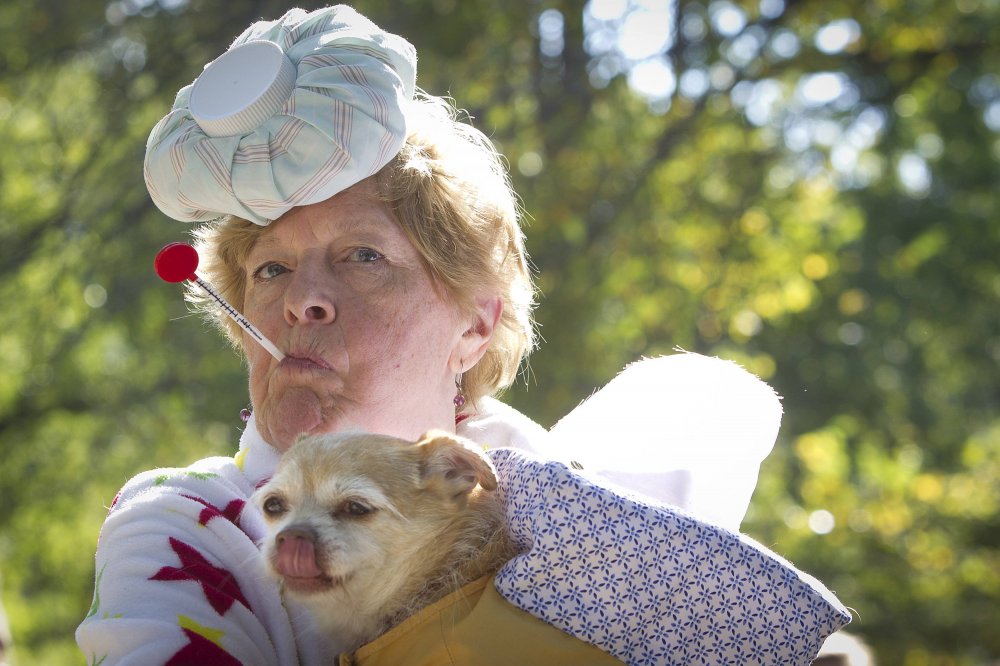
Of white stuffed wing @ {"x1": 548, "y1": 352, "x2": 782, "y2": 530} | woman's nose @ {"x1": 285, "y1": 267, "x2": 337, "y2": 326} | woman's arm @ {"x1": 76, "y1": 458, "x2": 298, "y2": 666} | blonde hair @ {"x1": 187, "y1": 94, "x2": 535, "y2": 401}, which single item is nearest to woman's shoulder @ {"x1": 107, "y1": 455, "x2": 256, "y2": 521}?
woman's arm @ {"x1": 76, "y1": 458, "x2": 298, "y2": 666}

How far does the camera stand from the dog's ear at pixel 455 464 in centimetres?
199

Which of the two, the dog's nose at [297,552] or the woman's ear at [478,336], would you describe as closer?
the dog's nose at [297,552]

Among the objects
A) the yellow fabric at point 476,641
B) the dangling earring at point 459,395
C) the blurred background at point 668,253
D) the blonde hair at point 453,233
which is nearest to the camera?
the yellow fabric at point 476,641

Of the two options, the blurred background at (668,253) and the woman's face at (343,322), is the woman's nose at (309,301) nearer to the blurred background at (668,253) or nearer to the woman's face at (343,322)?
the woman's face at (343,322)

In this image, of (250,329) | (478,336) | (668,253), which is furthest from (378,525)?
(668,253)

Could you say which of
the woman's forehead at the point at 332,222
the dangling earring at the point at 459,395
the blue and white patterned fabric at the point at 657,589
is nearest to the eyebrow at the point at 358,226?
the woman's forehead at the point at 332,222

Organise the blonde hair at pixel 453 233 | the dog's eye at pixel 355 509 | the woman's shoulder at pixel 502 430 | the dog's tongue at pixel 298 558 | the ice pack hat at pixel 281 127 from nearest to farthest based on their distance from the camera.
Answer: the dog's tongue at pixel 298 558, the dog's eye at pixel 355 509, the ice pack hat at pixel 281 127, the blonde hair at pixel 453 233, the woman's shoulder at pixel 502 430

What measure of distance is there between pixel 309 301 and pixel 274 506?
474mm

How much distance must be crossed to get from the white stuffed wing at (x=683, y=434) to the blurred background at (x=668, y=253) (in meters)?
5.08

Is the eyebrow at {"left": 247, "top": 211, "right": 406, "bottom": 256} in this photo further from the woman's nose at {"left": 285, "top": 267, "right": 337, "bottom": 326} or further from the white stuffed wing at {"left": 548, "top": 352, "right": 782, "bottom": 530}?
the white stuffed wing at {"left": 548, "top": 352, "right": 782, "bottom": 530}

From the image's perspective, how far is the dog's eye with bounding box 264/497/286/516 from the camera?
202cm

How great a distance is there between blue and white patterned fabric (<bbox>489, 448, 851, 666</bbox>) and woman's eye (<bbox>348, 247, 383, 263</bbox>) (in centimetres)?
83

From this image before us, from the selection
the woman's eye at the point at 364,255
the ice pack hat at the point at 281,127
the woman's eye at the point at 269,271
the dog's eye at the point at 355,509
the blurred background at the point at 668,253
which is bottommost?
the blurred background at the point at 668,253

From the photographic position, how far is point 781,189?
34.7ft
